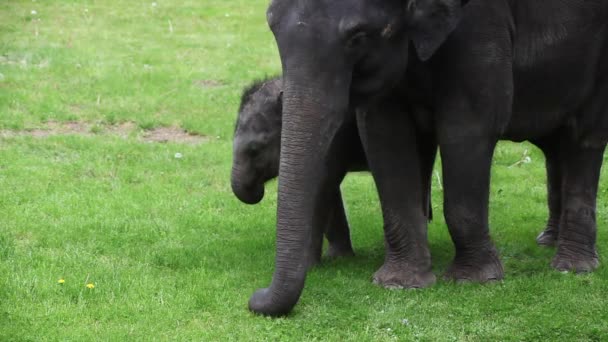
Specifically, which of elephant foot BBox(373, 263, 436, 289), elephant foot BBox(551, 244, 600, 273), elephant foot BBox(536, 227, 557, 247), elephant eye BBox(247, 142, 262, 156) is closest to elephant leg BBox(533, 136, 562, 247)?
elephant foot BBox(536, 227, 557, 247)

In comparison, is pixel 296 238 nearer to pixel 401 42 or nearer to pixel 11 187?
pixel 401 42

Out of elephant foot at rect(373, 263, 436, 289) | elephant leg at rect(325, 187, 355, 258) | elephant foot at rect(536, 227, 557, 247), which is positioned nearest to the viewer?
elephant foot at rect(373, 263, 436, 289)

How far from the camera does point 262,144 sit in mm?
8305

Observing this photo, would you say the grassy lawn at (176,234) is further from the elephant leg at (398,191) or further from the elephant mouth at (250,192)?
the elephant mouth at (250,192)

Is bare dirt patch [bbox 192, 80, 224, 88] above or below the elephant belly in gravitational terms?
below

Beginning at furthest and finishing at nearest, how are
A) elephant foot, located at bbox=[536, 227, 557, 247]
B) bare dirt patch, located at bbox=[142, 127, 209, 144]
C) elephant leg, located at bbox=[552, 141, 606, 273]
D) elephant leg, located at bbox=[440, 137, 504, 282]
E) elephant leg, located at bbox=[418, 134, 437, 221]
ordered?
bare dirt patch, located at bbox=[142, 127, 209, 144] < elephant foot, located at bbox=[536, 227, 557, 247] < elephant leg, located at bbox=[552, 141, 606, 273] < elephant leg, located at bbox=[418, 134, 437, 221] < elephant leg, located at bbox=[440, 137, 504, 282]

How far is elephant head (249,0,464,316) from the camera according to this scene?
21.1 feet

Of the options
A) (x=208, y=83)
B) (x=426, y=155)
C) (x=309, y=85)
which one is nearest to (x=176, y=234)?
(x=426, y=155)

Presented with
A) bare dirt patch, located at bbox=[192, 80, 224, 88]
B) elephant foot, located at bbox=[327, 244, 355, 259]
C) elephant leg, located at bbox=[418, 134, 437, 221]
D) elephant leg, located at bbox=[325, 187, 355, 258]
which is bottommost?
bare dirt patch, located at bbox=[192, 80, 224, 88]

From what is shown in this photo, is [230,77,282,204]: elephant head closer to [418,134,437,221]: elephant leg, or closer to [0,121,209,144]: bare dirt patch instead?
[418,134,437,221]: elephant leg

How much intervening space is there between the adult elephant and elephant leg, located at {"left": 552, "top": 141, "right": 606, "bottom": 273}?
0.03ft

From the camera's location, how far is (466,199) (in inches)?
293

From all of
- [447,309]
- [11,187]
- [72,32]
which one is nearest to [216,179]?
[11,187]

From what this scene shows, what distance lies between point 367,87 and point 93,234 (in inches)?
120
